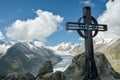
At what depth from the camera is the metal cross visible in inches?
1172

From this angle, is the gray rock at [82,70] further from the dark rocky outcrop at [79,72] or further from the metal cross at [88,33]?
the metal cross at [88,33]

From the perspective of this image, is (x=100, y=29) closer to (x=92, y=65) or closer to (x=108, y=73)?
(x=92, y=65)

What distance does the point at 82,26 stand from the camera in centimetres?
3028

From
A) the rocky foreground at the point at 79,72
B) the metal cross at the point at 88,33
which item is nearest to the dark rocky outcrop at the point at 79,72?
the rocky foreground at the point at 79,72

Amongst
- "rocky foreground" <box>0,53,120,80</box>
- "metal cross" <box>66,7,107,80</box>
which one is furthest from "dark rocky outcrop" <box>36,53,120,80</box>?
"metal cross" <box>66,7,107,80</box>

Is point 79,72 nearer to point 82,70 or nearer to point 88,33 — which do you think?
point 82,70

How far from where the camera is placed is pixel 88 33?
30422mm

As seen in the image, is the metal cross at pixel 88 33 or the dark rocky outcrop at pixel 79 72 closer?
the metal cross at pixel 88 33

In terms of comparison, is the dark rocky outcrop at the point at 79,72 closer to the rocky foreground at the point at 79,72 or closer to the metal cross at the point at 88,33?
the rocky foreground at the point at 79,72

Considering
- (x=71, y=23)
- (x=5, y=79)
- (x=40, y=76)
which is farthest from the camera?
(x=5, y=79)

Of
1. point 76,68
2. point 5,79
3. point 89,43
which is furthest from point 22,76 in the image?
point 89,43

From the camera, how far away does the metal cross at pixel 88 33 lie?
97.7 ft

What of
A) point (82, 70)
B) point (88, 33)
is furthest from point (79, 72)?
point (88, 33)

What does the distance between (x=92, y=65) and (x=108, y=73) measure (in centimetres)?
1119
